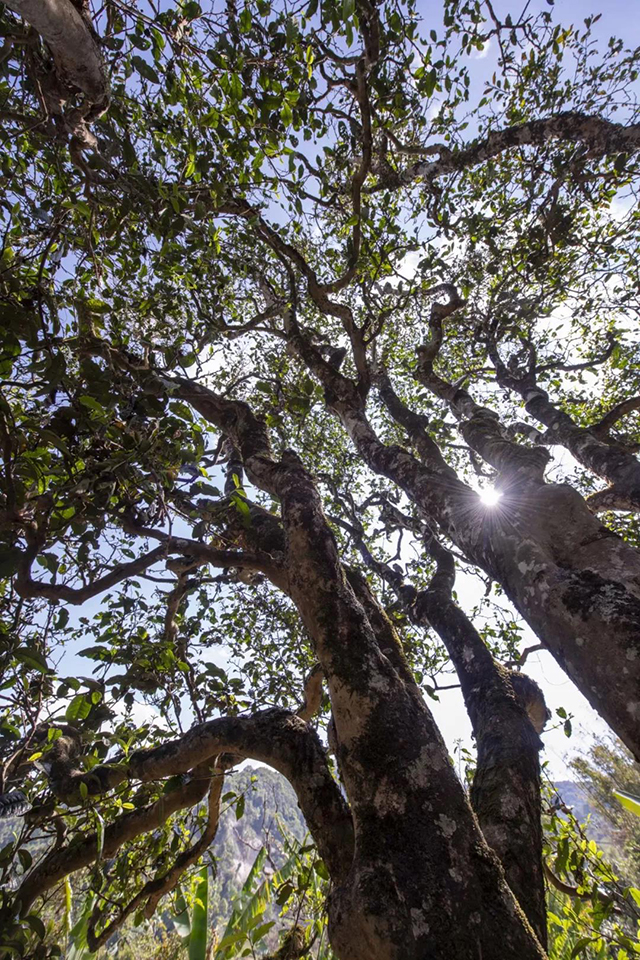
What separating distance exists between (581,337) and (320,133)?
21.7 feet

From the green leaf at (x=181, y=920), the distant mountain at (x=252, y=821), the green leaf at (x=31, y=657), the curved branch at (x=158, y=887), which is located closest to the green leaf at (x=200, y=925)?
the green leaf at (x=181, y=920)

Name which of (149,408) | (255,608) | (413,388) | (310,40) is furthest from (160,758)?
(413,388)

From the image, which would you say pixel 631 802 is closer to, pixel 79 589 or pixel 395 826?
pixel 395 826

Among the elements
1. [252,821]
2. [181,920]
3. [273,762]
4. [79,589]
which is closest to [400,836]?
[273,762]

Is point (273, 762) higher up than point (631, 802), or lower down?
higher up

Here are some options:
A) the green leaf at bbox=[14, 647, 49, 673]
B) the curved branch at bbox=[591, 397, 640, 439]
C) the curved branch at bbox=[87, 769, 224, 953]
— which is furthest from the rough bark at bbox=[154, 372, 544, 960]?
the curved branch at bbox=[591, 397, 640, 439]

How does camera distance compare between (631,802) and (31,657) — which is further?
(631,802)

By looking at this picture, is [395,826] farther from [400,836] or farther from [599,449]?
[599,449]

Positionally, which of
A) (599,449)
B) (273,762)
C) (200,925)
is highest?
(599,449)

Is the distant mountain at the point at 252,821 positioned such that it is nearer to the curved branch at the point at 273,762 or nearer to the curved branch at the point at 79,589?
the curved branch at the point at 273,762

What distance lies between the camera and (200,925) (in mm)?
3887

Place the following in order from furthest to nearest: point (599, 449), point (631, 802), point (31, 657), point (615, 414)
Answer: point (615, 414) → point (599, 449) → point (631, 802) → point (31, 657)

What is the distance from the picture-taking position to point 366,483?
980 cm

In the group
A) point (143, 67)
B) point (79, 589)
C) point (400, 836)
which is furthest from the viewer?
point (79, 589)
